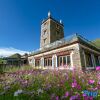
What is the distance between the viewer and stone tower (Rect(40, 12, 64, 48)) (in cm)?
2854

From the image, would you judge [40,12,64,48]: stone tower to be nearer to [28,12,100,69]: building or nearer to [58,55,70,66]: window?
[28,12,100,69]: building

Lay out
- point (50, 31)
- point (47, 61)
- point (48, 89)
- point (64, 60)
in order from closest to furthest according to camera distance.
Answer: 1. point (48, 89)
2. point (64, 60)
3. point (47, 61)
4. point (50, 31)

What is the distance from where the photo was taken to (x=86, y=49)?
14.1 metres

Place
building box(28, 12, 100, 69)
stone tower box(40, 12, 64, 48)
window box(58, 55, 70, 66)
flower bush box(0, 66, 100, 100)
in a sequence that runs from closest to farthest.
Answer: flower bush box(0, 66, 100, 100) < building box(28, 12, 100, 69) < window box(58, 55, 70, 66) < stone tower box(40, 12, 64, 48)

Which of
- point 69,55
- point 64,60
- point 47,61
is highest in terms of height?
point 69,55

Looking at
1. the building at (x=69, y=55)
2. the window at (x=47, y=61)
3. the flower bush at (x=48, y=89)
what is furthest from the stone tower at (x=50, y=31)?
the flower bush at (x=48, y=89)

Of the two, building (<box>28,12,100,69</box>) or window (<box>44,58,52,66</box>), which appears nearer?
building (<box>28,12,100,69</box>)

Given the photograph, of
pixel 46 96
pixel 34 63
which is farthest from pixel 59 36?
pixel 46 96

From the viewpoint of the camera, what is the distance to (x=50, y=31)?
28500 mm

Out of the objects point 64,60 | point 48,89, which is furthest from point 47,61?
point 48,89

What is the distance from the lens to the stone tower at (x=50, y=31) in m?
28.5

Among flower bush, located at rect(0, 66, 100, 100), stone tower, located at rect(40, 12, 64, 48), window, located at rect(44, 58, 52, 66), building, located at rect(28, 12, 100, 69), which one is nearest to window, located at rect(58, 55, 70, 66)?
building, located at rect(28, 12, 100, 69)

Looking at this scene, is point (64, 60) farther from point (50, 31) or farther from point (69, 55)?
point (50, 31)

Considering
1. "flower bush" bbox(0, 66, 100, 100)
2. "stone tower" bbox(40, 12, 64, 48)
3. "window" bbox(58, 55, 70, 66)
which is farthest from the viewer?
"stone tower" bbox(40, 12, 64, 48)
